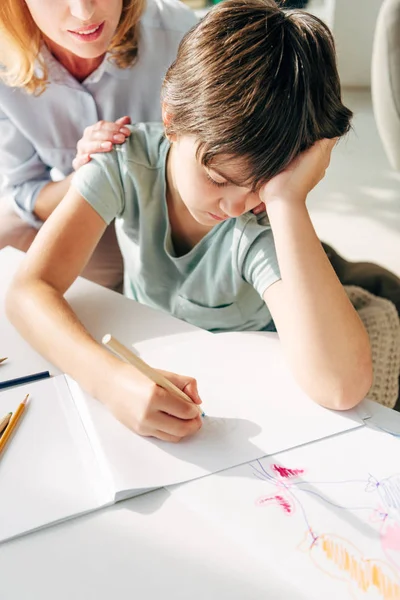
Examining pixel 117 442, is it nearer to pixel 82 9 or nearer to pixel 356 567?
pixel 356 567

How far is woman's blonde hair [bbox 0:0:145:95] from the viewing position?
1.05 metres

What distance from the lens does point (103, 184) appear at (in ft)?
3.06

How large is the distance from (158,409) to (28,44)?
72cm

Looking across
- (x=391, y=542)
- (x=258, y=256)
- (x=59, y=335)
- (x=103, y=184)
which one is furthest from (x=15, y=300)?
(x=391, y=542)

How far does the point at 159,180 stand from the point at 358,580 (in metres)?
0.62

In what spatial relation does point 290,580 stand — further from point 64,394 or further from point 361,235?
point 361,235

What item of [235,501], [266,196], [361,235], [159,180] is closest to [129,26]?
[159,180]

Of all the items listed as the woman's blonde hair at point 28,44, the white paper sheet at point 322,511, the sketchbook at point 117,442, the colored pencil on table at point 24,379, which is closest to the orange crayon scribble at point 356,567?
the white paper sheet at point 322,511

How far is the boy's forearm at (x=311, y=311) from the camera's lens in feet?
2.47

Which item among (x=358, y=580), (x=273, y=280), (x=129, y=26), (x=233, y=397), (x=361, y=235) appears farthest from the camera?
(x=361, y=235)

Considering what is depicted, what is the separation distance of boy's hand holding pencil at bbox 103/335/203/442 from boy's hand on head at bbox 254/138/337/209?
0.25 m

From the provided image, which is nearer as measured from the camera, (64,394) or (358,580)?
(358,580)

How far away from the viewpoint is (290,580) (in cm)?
52

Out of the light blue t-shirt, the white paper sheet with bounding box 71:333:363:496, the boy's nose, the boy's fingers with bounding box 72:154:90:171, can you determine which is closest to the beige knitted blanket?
the light blue t-shirt
